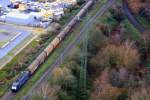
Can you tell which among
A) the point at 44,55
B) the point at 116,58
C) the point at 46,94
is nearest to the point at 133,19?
the point at 116,58

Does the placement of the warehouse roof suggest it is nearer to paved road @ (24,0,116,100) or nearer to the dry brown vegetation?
paved road @ (24,0,116,100)

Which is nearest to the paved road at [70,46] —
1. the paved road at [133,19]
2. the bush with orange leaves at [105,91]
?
the paved road at [133,19]

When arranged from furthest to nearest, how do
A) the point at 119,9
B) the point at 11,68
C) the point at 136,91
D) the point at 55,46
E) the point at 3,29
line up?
1. the point at 119,9
2. the point at 3,29
3. the point at 55,46
4. the point at 11,68
5. the point at 136,91

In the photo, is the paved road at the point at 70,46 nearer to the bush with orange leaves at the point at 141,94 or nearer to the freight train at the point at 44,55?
the freight train at the point at 44,55

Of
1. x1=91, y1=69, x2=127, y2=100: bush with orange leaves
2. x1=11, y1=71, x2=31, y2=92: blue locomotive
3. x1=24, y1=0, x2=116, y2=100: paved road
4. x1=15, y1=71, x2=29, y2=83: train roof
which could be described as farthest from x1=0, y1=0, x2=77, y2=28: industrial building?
x1=91, y1=69, x2=127, y2=100: bush with orange leaves

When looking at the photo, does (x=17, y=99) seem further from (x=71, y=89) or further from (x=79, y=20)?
(x=79, y=20)

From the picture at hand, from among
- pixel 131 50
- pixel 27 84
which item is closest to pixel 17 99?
pixel 27 84
